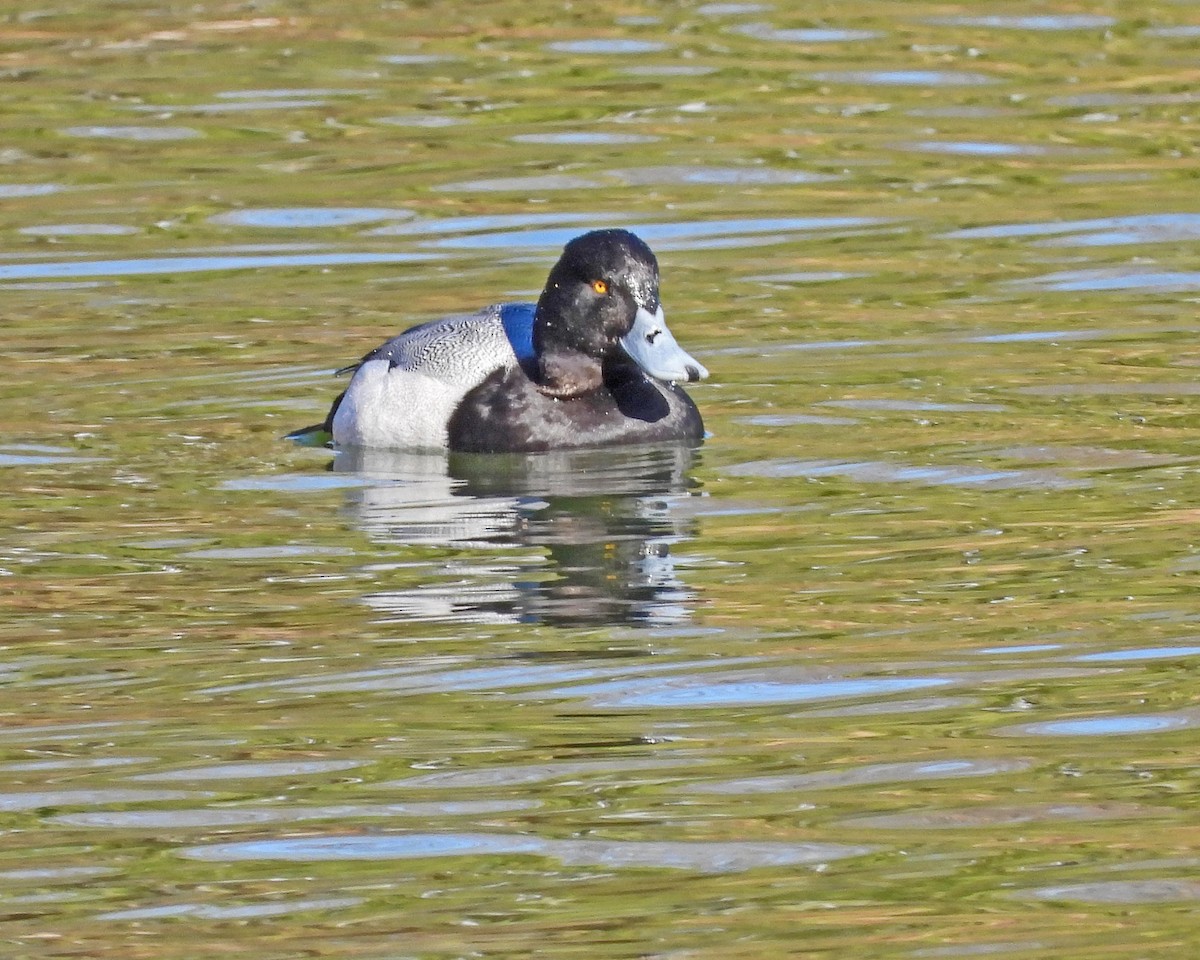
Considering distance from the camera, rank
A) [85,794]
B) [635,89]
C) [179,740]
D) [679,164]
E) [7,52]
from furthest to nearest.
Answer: [7,52], [635,89], [679,164], [179,740], [85,794]

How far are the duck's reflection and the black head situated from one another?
0.42m

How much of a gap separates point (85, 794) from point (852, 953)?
1.92 meters

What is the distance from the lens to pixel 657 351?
10.0 meters

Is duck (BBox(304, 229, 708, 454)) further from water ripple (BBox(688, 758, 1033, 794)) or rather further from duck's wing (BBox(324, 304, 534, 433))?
water ripple (BBox(688, 758, 1033, 794))

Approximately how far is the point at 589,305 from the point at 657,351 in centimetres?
47

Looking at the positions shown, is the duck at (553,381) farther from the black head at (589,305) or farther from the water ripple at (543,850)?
the water ripple at (543,850)

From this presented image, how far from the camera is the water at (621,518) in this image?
5.28 m

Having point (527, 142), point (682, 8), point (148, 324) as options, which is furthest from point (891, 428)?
point (682, 8)

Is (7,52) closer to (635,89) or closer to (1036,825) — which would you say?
→ (635,89)

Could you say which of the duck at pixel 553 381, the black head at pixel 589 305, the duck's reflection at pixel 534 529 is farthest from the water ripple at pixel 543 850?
the black head at pixel 589 305

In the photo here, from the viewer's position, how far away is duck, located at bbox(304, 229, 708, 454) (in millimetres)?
10172

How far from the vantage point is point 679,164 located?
1577 centimetres

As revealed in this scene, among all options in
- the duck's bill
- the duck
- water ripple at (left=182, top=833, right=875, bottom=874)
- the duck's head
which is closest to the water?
water ripple at (left=182, top=833, right=875, bottom=874)

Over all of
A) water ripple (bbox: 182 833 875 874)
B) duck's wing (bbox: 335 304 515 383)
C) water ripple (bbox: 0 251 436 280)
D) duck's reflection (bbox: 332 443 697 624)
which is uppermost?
duck's wing (bbox: 335 304 515 383)
